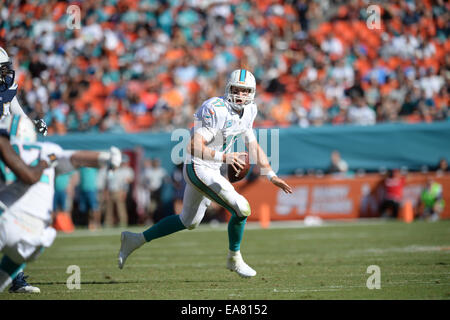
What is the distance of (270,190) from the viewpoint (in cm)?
1448

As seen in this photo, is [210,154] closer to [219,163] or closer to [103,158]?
[219,163]

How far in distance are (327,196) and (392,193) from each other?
4.24 feet

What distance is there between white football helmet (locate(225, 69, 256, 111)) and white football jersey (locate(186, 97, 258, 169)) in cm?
6

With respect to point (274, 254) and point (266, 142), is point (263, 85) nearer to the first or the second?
point (266, 142)

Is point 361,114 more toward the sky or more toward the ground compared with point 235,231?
more toward the sky

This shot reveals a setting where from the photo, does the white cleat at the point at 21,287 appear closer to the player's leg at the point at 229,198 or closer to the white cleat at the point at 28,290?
the white cleat at the point at 28,290

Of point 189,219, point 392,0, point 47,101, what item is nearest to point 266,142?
point 47,101

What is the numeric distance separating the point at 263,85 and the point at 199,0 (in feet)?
11.2

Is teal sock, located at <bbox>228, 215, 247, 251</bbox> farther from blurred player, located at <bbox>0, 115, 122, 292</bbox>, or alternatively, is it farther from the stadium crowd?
the stadium crowd

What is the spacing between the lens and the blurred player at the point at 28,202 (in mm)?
4879

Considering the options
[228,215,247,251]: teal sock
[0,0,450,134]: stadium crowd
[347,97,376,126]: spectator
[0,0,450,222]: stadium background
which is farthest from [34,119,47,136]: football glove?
[347,97,376,126]: spectator

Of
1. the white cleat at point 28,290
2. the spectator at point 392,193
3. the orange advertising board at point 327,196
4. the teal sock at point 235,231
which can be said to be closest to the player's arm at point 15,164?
the white cleat at point 28,290

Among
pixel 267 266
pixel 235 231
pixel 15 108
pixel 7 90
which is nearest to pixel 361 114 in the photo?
pixel 267 266

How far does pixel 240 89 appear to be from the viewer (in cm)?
636
